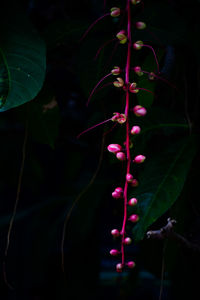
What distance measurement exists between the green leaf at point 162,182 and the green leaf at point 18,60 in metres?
0.32

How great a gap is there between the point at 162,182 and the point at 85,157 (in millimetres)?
685

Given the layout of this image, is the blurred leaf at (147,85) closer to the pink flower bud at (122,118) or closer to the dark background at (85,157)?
the dark background at (85,157)

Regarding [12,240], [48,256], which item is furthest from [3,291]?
[48,256]

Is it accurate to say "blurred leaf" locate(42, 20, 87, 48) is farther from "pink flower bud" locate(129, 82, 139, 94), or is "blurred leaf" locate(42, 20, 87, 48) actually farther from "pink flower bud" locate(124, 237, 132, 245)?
"pink flower bud" locate(124, 237, 132, 245)

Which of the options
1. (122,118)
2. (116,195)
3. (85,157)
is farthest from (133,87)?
(85,157)

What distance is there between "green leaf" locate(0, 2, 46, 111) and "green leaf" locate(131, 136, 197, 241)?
320 millimetres

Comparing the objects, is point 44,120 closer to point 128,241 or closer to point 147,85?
point 147,85

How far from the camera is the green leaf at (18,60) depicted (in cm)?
71

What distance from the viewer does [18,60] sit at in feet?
2.56

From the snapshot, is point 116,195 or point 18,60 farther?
point 18,60

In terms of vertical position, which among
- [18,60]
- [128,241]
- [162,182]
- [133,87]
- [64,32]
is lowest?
[128,241]

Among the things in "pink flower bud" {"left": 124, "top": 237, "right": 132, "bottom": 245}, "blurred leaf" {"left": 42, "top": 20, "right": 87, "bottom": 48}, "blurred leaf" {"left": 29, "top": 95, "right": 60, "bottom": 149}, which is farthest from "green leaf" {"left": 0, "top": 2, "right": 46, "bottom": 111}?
"pink flower bud" {"left": 124, "top": 237, "right": 132, "bottom": 245}

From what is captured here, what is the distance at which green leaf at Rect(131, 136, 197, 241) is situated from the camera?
0.81 meters

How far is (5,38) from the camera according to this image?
83cm
